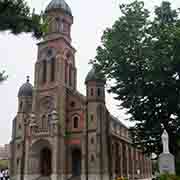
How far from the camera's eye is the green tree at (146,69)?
2481 centimetres

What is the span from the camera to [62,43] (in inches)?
1866

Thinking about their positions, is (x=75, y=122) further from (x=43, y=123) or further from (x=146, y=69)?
(x=146, y=69)

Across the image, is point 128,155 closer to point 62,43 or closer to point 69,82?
point 69,82

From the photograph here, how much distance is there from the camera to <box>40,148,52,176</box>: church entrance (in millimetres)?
43591

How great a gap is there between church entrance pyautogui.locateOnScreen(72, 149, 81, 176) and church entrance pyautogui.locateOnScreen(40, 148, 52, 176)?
350 centimetres

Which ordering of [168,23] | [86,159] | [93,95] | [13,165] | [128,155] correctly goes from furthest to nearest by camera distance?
[128,155] → [13,165] → [93,95] → [86,159] → [168,23]

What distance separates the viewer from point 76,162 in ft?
143

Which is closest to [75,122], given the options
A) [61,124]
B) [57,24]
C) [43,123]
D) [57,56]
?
[61,124]

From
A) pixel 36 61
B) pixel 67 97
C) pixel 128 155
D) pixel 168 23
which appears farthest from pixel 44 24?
pixel 128 155

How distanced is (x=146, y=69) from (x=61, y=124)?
20036 mm

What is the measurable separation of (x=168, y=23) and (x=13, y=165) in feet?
109

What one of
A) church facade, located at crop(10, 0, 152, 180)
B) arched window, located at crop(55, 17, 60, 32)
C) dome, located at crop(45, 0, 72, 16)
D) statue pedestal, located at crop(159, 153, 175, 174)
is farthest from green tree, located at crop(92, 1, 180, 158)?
dome, located at crop(45, 0, 72, 16)

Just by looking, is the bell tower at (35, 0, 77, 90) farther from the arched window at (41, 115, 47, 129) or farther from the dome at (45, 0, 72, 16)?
the arched window at (41, 115, 47, 129)

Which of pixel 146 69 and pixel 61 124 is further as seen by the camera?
pixel 61 124
